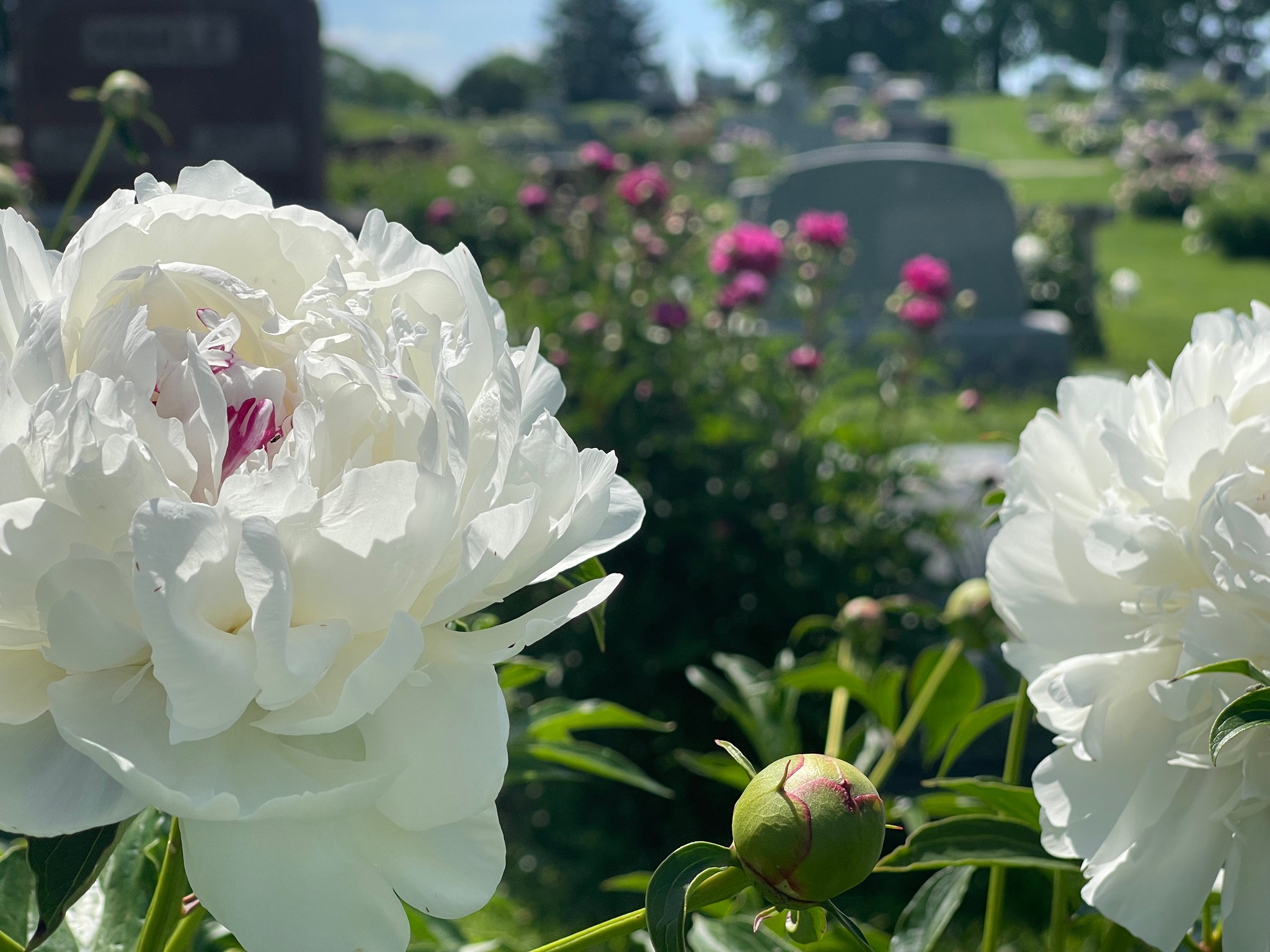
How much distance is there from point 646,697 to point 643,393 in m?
0.61

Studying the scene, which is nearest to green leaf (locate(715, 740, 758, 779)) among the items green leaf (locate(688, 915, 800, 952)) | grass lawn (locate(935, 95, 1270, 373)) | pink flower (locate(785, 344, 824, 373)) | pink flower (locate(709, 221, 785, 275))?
green leaf (locate(688, 915, 800, 952))

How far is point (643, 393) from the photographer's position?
2389mm

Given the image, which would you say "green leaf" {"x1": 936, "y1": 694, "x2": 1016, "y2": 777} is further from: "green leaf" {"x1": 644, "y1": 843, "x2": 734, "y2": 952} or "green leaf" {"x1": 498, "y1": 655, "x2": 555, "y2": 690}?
"green leaf" {"x1": 644, "y1": 843, "x2": 734, "y2": 952}

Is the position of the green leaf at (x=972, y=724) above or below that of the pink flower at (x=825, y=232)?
above

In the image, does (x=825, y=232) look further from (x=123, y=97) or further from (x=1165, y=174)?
(x=1165, y=174)

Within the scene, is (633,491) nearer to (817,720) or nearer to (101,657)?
(101,657)

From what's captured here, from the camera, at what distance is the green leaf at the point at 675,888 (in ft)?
1.39

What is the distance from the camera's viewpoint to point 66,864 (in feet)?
1.31

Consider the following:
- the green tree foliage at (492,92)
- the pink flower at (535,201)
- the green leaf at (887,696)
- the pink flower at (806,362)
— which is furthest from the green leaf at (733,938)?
the green tree foliage at (492,92)

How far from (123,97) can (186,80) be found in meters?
4.49

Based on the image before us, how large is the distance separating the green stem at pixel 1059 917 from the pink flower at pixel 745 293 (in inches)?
78.6

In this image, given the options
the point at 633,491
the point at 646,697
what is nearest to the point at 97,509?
the point at 633,491

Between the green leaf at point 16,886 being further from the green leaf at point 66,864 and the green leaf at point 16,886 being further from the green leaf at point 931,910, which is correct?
the green leaf at point 931,910

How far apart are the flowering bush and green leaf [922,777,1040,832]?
38.7 ft
